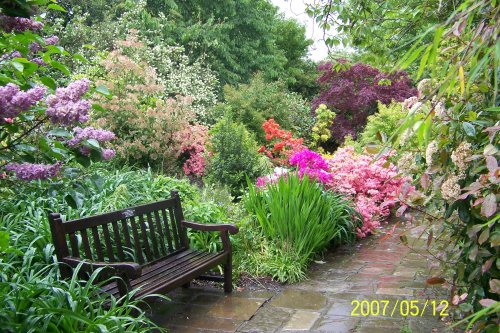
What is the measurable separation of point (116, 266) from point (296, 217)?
2235mm

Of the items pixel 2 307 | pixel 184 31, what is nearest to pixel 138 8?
pixel 184 31

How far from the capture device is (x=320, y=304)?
3875 mm

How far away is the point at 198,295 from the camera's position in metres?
4.12

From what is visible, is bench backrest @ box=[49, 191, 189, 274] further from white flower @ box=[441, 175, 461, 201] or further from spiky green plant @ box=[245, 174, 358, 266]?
white flower @ box=[441, 175, 461, 201]

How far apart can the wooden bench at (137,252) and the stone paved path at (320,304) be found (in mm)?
289

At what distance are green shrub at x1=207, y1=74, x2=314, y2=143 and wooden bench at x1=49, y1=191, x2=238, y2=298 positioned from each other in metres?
5.23

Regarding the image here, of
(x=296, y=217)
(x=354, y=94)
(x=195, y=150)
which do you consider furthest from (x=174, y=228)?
(x=354, y=94)

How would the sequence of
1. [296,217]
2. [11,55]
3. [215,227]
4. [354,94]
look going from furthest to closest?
[354,94], [296,217], [215,227], [11,55]

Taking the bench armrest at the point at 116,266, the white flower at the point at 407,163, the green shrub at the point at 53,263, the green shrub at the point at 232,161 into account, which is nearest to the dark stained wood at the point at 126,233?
the green shrub at the point at 53,263

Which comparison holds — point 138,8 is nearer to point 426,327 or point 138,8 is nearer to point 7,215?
point 7,215

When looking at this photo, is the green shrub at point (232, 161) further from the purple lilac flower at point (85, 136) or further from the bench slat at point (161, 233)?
the purple lilac flower at point (85, 136)

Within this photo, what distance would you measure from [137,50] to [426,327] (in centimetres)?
778
